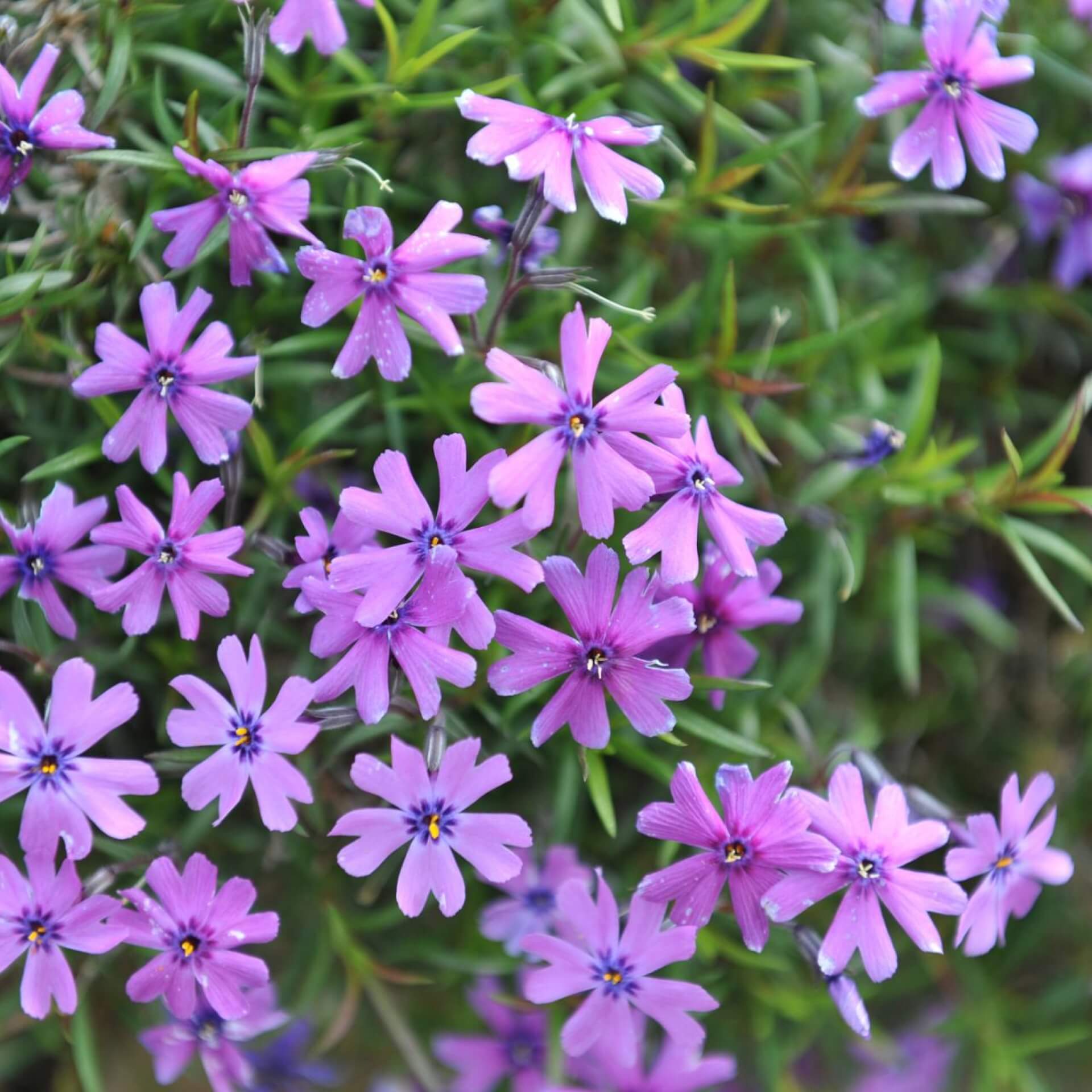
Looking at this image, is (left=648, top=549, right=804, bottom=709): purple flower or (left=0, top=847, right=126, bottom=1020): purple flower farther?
(left=648, top=549, right=804, bottom=709): purple flower

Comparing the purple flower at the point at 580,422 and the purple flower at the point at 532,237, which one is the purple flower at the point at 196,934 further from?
the purple flower at the point at 532,237

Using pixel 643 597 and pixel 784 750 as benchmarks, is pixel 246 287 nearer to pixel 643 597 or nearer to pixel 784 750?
pixel 643 597

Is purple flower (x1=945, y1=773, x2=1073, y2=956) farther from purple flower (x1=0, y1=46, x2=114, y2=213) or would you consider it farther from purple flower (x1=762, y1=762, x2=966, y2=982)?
purple flower (x1=0, y1=46, x2=114, y2=213)

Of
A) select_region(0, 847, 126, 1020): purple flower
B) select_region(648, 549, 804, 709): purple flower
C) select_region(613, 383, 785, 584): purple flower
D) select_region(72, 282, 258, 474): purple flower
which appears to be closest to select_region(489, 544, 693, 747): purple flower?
select_region(613, 383, 785, 584): purple flower

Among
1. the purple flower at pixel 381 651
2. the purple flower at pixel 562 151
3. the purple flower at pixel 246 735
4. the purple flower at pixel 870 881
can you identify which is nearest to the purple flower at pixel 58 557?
the purple flower at pixel 246 735

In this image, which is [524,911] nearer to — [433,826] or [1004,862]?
[433,826]

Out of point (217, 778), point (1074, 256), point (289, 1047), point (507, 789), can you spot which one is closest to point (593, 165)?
point (217, 778)

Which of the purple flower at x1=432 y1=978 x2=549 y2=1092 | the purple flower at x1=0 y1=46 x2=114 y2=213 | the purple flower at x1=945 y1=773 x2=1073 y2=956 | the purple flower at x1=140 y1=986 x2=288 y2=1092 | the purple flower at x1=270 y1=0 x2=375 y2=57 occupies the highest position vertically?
the purple flower at x1=270 y1=0 x2=375 y2=57
